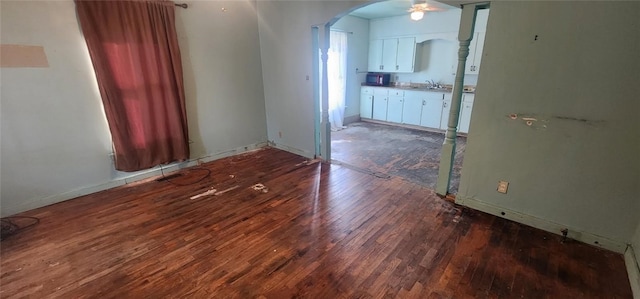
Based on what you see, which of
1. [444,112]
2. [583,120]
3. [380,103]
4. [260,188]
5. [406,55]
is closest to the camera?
[583,120]

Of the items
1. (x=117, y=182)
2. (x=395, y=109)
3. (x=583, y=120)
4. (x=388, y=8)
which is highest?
(x=388, y=8)

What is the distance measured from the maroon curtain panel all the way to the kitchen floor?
2.38m

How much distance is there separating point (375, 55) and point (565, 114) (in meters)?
4.93

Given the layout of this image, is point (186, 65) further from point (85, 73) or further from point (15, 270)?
point (15, 270)

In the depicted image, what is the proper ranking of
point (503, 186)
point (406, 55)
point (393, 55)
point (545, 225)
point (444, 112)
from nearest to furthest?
point (545, 225) < point (503, 186) < point (444, 112) < point (406, 55) < point (393, 55)

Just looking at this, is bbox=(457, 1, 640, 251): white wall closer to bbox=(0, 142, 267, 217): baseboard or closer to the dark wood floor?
the dark wood floor

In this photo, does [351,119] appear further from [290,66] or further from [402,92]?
[290,66]

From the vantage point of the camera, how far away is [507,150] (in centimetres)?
255

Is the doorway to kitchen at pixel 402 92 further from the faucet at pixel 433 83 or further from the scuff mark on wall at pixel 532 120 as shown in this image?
the scuff mark on wall at pixel 532 120

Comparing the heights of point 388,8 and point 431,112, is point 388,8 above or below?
above

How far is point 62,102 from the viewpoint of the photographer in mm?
2922

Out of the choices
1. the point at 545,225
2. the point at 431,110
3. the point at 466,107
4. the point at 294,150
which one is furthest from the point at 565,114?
the point at 431,110

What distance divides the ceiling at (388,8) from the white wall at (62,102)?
2532 mm

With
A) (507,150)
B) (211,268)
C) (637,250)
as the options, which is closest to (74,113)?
(211,268)
